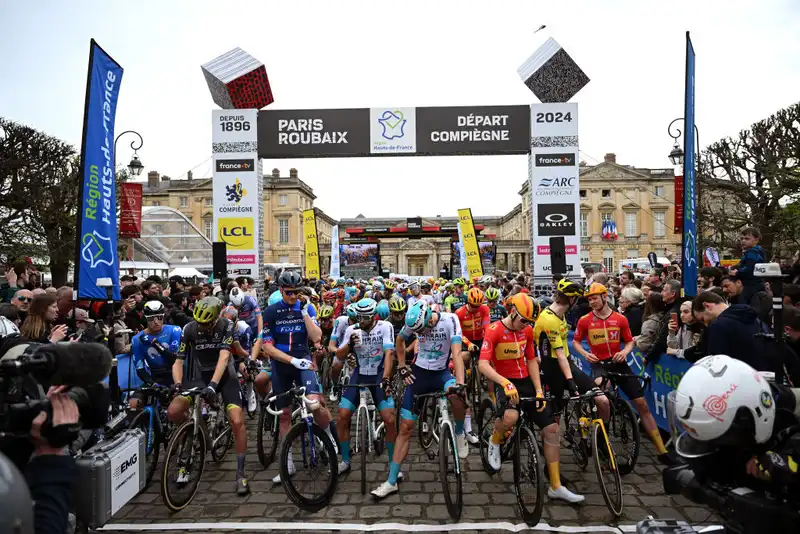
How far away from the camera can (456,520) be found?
462cm

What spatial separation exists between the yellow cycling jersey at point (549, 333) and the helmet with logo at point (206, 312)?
3.44 m

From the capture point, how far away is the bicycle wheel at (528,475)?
441 cm

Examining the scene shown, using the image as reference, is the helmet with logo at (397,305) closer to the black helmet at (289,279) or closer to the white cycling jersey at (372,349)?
the white cycling jersey at (372,349)

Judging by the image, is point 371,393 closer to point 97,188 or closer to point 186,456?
point 186,456

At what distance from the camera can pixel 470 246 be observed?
21.5 meters

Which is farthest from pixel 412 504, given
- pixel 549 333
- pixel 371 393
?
pixel 549 333

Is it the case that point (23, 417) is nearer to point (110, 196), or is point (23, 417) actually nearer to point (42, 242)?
point (110, 196)

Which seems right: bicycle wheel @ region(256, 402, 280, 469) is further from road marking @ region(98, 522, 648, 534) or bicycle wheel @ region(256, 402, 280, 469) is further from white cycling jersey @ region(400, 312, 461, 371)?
white cycling jersey @ region(400, 312, 461, 371)

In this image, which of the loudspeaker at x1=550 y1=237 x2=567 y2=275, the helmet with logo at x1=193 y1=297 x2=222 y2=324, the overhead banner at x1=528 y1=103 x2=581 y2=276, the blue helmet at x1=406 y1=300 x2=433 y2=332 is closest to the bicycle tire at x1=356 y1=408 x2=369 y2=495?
the blue helmet at x1=406 y1=300 x2=433 y2=332

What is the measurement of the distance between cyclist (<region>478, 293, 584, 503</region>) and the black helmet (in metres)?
2.27

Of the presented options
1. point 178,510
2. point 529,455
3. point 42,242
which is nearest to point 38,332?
point 178,510

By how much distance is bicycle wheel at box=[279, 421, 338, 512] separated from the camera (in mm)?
4969

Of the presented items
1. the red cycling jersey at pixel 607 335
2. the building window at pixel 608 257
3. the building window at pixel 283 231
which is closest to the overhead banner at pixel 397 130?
the red cycling jersey at pixel 607 335

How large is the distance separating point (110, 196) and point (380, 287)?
30.4 feet
